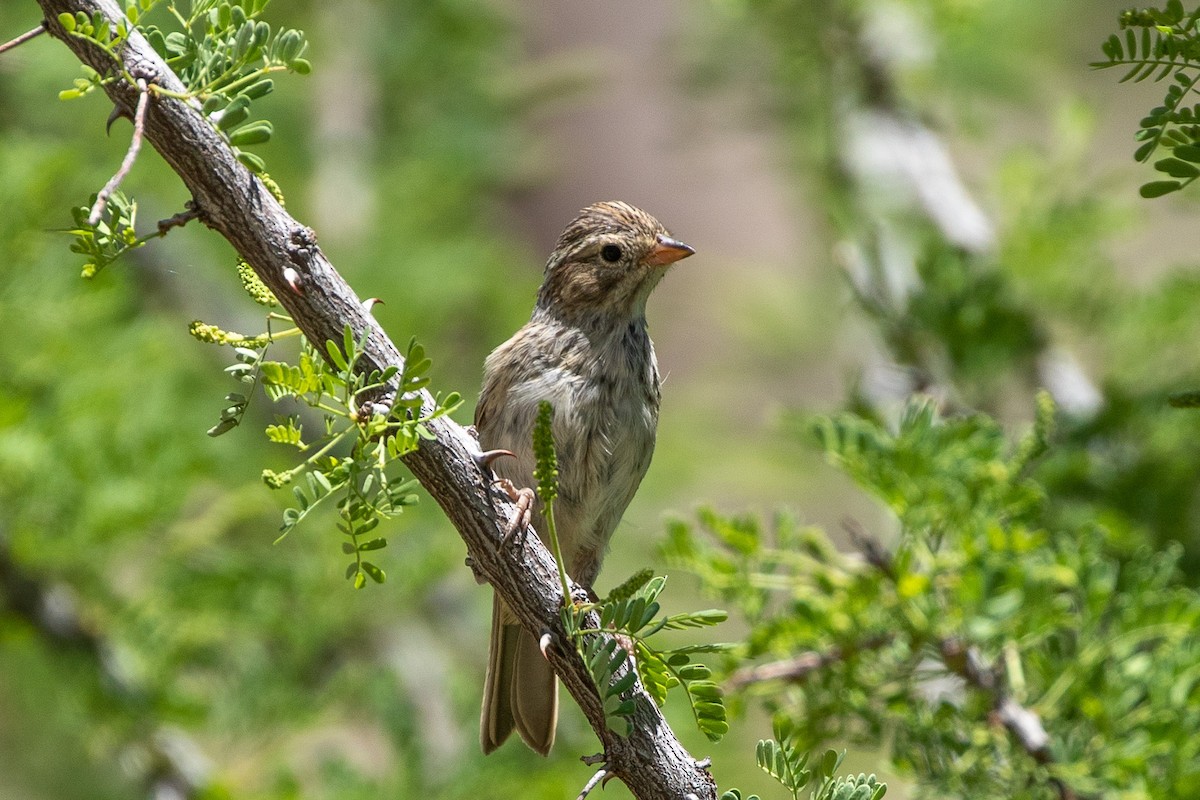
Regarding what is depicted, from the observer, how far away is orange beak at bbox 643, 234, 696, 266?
11.2 ft

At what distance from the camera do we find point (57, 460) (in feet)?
13.4

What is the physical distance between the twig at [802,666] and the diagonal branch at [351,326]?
90 centimetres

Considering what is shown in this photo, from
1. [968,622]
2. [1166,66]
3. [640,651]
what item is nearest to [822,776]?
[640,651]

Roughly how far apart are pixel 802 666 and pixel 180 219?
1.80 meters

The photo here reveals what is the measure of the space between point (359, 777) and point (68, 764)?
228 centimetres

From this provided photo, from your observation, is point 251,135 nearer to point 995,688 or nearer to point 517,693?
point 517,693

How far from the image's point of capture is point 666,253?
3.44 meters

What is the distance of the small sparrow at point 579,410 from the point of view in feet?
10.2

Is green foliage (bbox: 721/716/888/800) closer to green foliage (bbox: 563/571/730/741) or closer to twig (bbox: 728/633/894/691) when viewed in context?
green foliage (bbox: 563/571/730/741)

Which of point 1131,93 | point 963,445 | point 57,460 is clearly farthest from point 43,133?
point 1131,93

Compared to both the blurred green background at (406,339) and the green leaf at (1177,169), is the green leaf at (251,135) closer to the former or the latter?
the green leaf at (1177,169)

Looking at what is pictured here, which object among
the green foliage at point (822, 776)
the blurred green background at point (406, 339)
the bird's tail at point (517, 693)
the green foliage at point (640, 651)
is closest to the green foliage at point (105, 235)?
the green foliage at point (640, 651)

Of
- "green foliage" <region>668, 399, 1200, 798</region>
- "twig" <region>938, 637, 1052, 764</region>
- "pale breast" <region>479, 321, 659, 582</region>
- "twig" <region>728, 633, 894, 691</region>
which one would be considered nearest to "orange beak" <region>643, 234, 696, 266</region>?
"pale breast" <region>479, 321, 659, 582</region>

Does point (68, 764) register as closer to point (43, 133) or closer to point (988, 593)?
point (43, 133)
